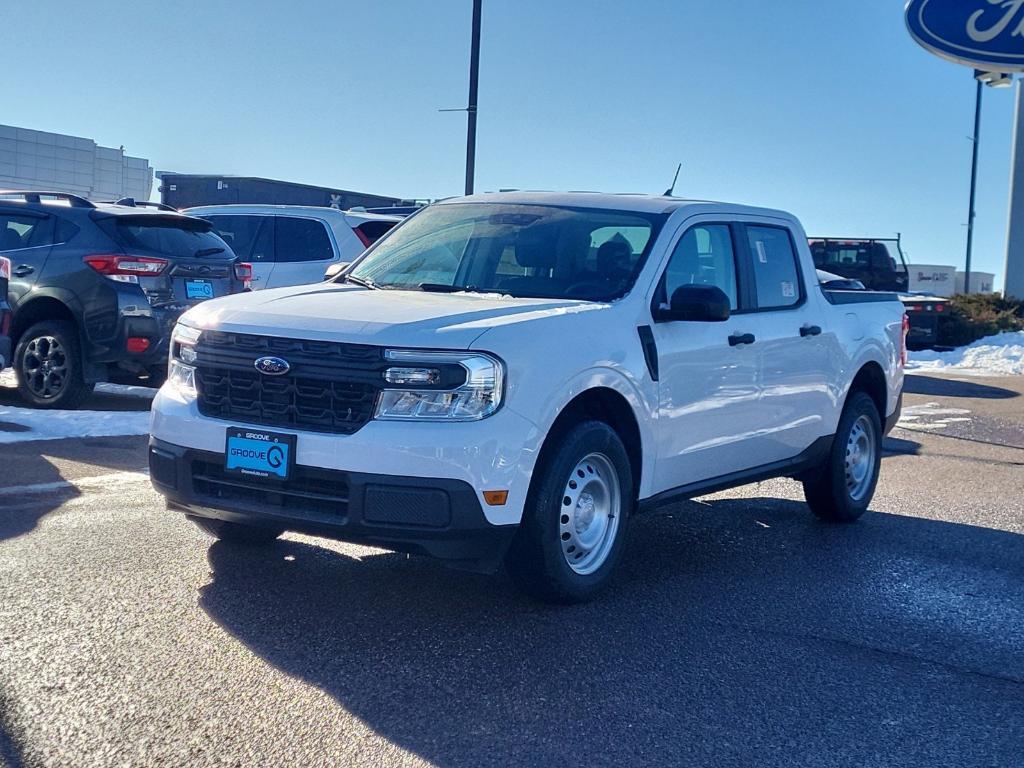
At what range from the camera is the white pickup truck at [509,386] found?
4945mm

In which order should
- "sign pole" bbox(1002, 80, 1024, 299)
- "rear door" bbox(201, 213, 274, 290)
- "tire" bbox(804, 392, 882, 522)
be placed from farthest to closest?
"sign pole" bbox(1002, 80, 1024, 299), "rear door" bbox(201, 213, 274, 290), "tire" bbox(804, 392, 882, 522)

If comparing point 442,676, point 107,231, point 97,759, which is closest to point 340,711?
point 442,676

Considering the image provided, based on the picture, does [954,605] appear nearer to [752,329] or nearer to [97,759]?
[752,329]

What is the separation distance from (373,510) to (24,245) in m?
7.48

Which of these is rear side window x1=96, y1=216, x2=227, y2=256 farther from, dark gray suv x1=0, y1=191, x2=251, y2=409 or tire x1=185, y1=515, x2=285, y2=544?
tire x1=185, y1=515, x2=285, y2=544

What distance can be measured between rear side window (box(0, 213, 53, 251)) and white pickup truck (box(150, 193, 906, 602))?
5.24 m

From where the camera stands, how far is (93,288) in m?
10.6

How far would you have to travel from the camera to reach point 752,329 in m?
6.85

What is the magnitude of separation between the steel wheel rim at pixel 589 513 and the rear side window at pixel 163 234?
252 inches

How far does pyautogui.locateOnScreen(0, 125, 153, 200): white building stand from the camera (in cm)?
5181

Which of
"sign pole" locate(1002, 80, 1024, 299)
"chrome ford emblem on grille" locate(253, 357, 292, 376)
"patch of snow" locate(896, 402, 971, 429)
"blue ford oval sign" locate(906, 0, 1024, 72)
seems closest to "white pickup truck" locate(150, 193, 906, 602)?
"chrome ford emblem on grille" locate(253, 357, 292, 376)

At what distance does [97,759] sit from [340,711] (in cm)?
80

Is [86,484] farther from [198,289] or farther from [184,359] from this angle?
[198,289]

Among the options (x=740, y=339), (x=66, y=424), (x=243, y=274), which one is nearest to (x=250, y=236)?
(x=243, y=274)
